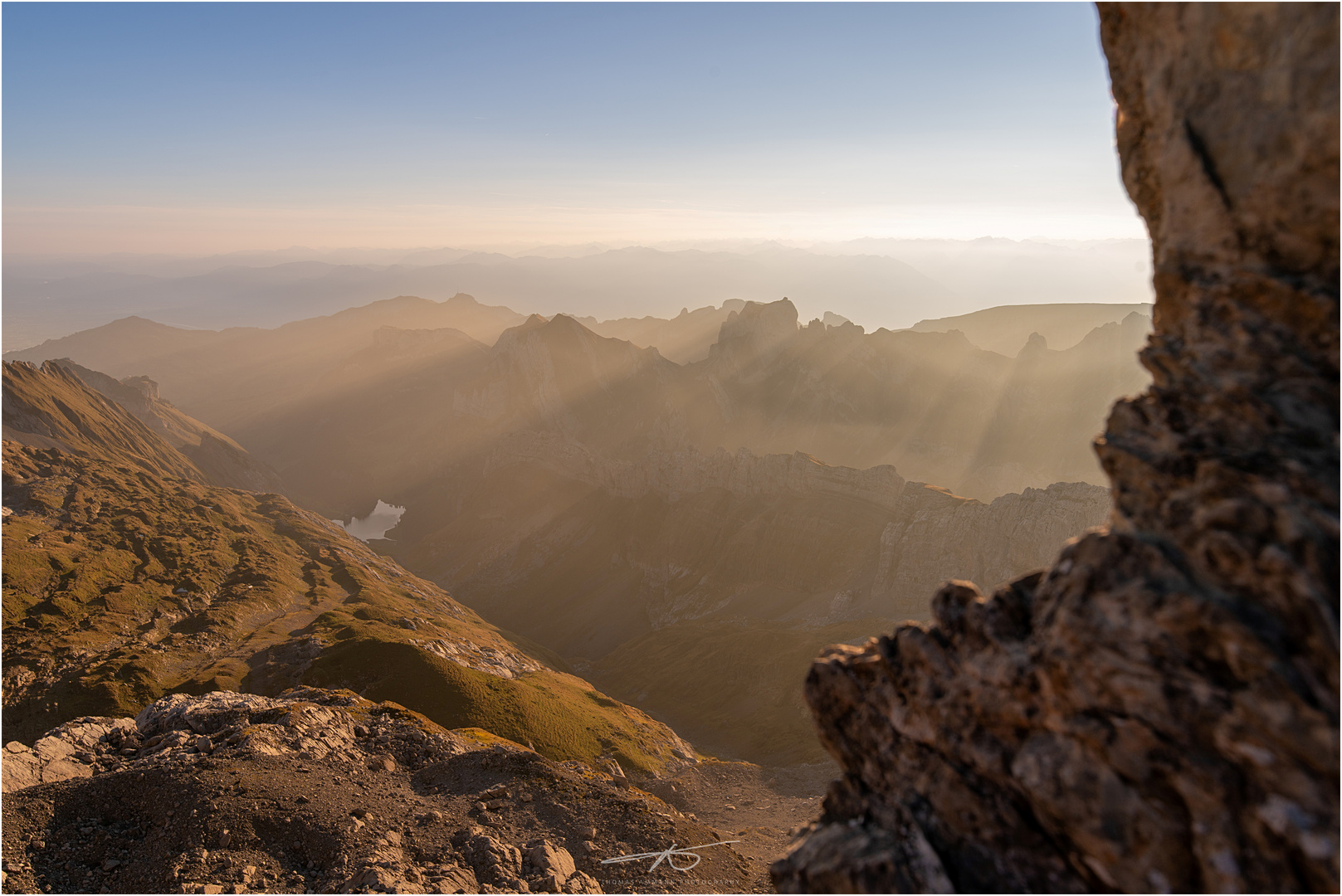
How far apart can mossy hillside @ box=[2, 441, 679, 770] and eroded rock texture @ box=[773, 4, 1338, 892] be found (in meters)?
70.5

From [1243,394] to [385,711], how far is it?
215ft

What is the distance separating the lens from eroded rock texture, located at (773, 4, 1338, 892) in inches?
595

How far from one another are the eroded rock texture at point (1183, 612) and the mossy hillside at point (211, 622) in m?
70.5

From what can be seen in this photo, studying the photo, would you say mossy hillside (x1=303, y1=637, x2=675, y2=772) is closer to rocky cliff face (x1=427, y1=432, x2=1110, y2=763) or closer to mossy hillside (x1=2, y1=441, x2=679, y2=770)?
mossy hillside (x1=2, y1=441, x2=679, y2=770)

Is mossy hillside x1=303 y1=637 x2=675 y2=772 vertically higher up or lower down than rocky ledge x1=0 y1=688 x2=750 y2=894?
lower down

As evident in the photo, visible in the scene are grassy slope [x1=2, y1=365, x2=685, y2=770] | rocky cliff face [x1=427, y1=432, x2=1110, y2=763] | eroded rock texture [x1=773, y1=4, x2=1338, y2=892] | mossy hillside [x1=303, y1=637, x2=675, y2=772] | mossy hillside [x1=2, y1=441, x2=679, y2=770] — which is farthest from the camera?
rocky cliff face [x1=427, y1=432, x2=1110, y2=763]

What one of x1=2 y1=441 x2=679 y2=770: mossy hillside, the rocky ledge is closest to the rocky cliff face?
x1=2 y1=441 x2=679 y2=770: mossy hillside

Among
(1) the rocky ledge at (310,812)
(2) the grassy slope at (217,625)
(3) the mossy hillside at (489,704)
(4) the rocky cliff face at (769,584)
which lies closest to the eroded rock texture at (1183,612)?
(1) the rocky ledge at (310,812)

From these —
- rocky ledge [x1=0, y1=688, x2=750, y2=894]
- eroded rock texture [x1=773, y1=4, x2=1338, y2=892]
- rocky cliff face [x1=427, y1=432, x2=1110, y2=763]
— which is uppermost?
eroded rock texture [x1=773, y1=4, x2=1338, y2=892]

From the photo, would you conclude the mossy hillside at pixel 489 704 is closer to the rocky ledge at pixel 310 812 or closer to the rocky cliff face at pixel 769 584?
the rocky cliff face at pixel 769 584

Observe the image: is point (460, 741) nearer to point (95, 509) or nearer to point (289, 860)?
point (289, 860)

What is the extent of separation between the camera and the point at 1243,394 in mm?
18453

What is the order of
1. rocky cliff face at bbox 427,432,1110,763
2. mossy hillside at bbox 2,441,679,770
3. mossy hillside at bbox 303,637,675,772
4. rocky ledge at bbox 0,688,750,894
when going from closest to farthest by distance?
1. rocky ledge at bbox 0,688,750,894
2. mossy hillside at bbox 303,637,675,772
3. mossy hillside at bbox 2,441,679,770
4. rocky cliff face at bbox 427,432,1110,763

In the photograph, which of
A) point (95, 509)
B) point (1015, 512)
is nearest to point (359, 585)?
point (95, 509)
